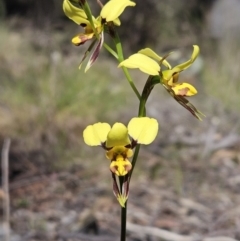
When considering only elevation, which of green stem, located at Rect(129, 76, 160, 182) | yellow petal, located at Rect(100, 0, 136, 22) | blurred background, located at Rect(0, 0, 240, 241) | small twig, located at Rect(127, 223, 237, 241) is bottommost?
green stem, located at Rect(129, 76, 160, 182)

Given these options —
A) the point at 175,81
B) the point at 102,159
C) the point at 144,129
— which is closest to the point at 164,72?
the point at 175,81

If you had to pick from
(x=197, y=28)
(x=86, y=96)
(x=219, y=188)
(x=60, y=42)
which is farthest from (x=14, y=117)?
(x=197, y=28)

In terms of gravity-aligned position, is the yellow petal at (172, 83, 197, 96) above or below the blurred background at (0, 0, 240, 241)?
below

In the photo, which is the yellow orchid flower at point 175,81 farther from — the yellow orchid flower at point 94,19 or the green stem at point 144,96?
the yellow orchid flower at point 94,19

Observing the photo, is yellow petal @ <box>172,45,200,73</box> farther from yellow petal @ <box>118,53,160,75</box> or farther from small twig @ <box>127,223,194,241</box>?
small twig @ <box>127,223,194,241</box>

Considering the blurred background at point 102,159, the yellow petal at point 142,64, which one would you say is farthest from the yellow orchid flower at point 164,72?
the blurred background at point 102,159

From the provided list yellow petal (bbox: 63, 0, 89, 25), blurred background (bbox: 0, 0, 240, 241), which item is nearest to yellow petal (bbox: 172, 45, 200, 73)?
yellow petal (bbox: 63, 0, 89, 25)

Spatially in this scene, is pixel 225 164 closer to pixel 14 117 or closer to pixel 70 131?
pixel 70 131
